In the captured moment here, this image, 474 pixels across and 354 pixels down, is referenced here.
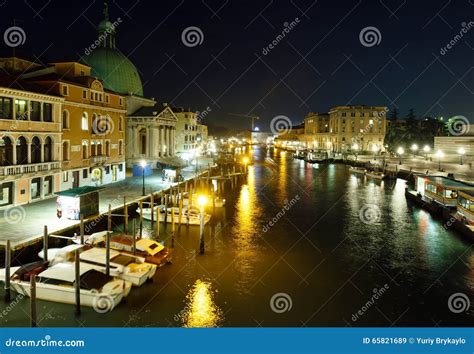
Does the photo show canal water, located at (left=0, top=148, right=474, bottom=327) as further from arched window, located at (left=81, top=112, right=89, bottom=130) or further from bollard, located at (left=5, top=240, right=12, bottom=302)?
arched window, located at (left=81, top=112, right=89, bottom=130)

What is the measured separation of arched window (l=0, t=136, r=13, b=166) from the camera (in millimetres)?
27578

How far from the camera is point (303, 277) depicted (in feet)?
66.0

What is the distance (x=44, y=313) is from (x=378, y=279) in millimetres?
14950

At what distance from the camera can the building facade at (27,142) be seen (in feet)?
90.6

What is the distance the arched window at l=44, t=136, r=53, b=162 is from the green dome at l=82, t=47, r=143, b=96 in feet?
90.3

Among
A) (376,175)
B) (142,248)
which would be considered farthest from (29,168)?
(376,175)

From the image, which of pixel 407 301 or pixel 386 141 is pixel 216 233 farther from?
pixel 386 141

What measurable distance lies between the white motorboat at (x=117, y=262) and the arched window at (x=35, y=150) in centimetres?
1340

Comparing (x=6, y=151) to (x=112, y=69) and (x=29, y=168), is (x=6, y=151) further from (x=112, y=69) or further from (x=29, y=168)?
(x=112, y=69)

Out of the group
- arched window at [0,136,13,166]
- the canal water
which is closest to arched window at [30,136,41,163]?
arched window at [0,136,13,166]

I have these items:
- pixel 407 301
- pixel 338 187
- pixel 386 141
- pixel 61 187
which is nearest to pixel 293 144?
pixel 386 141

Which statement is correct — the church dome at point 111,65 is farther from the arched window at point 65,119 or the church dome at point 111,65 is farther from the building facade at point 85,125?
the arched window at point 65,119

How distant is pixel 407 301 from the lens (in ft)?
57.8

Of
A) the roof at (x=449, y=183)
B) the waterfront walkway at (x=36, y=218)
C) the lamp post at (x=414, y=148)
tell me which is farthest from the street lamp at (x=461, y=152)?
the waterfront walkway at (x=36, y=218)
